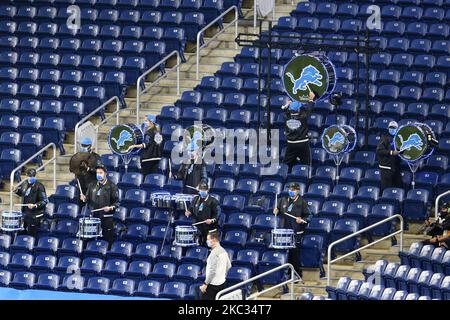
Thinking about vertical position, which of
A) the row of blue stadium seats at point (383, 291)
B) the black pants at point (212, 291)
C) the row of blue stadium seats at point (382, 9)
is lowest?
the black pants at point (212, 291)

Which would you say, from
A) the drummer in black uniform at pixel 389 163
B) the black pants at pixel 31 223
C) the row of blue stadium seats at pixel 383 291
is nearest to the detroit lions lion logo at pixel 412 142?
the drummer in black uniform at pixel 389 163

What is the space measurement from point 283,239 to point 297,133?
2.70 m

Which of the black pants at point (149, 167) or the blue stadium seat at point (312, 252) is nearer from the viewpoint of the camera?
the blue stadium seat at point (312, 252)

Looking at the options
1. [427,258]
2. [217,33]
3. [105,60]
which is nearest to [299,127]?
[427,258]

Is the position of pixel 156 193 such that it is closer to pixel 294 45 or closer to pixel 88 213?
pixel 88 213

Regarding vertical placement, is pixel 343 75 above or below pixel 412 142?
above

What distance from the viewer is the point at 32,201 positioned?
74.2 ft

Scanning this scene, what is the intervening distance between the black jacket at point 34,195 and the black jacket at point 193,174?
2375mm

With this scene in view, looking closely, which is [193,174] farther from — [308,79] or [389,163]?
[389,163]

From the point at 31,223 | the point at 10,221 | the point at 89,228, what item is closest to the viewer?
the point at 89,228

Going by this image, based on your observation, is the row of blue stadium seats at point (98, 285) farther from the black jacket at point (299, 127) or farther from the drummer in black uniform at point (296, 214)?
the black jacket at point (299, 127)

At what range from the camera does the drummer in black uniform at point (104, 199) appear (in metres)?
21.9

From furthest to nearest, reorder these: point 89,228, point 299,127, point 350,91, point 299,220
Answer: point 350,91, point 299,127, point 89,228, point 299,220
